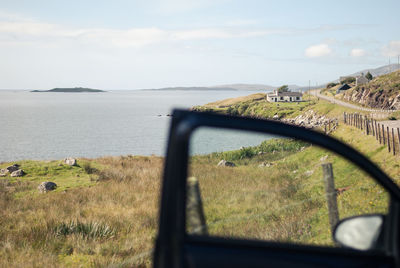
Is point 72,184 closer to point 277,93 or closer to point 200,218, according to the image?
point 200,218

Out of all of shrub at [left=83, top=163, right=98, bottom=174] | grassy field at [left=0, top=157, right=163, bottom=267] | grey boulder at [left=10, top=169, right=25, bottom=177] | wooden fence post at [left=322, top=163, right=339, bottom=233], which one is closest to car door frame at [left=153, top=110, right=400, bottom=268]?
wooden fence post at [left=322, top=163, right=339, bottom=233]

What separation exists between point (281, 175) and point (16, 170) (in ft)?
78.4

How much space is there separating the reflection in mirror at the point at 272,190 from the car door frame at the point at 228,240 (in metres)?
0.08

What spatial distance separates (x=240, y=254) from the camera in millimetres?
1521

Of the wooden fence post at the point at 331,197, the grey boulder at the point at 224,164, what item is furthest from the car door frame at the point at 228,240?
the grey boulder at the point at 224,164

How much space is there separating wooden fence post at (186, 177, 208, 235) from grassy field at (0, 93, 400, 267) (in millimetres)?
65

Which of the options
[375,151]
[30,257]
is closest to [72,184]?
[30,257]

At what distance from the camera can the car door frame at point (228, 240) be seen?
1.41 meters


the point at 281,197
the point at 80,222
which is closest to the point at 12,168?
the point at 80,222

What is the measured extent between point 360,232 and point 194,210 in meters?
0.87

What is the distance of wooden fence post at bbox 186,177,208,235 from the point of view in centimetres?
155

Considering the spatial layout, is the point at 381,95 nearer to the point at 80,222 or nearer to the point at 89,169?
the point at 89,169

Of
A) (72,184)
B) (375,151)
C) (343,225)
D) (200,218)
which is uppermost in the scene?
(200,218)

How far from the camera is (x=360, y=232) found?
182cm
